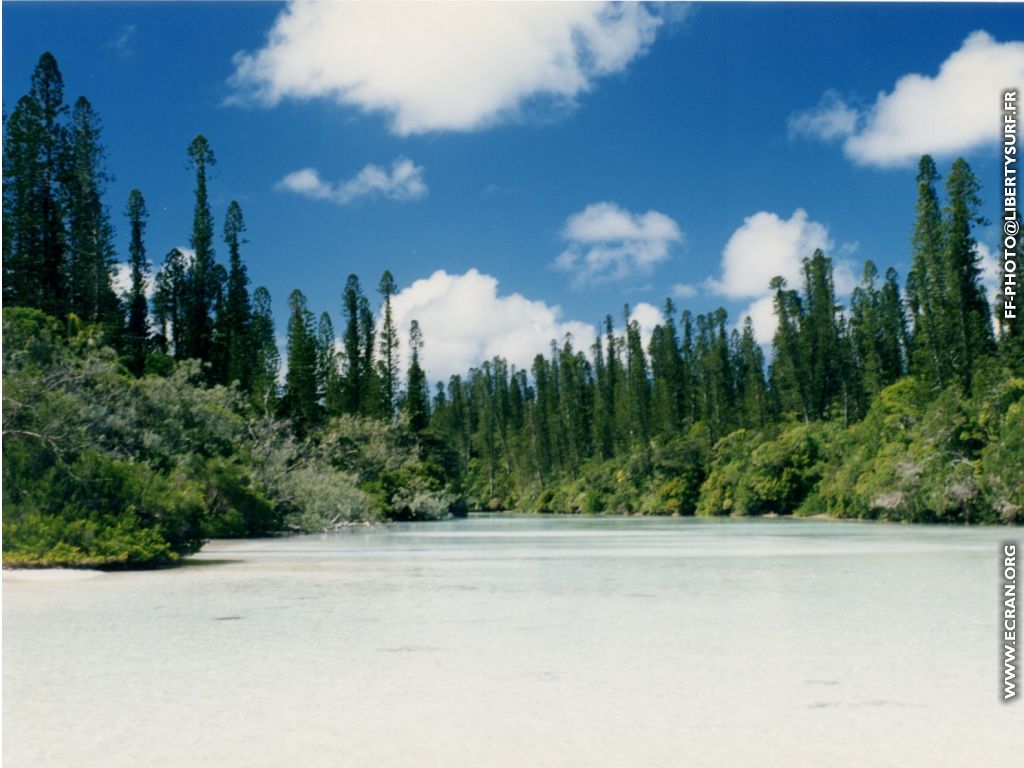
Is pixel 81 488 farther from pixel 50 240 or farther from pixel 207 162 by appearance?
pixel 207 162

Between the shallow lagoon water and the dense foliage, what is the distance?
3614 millimetres

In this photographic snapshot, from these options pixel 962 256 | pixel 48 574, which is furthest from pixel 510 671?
pixel 962 256

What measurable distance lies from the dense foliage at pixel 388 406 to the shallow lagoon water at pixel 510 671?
11.9ft

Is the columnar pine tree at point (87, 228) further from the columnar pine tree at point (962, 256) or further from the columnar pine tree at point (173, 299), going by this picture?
the columnar pine tree at point (962, 256)

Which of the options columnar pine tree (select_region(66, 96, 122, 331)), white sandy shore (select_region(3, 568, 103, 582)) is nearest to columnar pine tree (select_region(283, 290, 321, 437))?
columnar pine tree (select_region(66, 96, 122, 331))

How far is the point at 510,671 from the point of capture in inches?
300

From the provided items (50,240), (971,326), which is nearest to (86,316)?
(50,240)

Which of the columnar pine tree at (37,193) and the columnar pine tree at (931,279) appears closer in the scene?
the columnar pine tree at (37,193)

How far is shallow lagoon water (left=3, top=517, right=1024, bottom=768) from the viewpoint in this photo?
548cm

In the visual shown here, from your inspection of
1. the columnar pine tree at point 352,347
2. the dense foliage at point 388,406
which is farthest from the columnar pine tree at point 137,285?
the columnar pine tree at point 352,347

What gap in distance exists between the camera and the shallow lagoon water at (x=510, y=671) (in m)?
5.48

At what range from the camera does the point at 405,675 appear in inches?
297

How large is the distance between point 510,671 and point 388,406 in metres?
58.3

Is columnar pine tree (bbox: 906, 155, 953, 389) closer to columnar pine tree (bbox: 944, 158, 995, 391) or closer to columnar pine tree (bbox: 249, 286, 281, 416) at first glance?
columnar pine tree (bbox: 944, 158, 995, 391)
